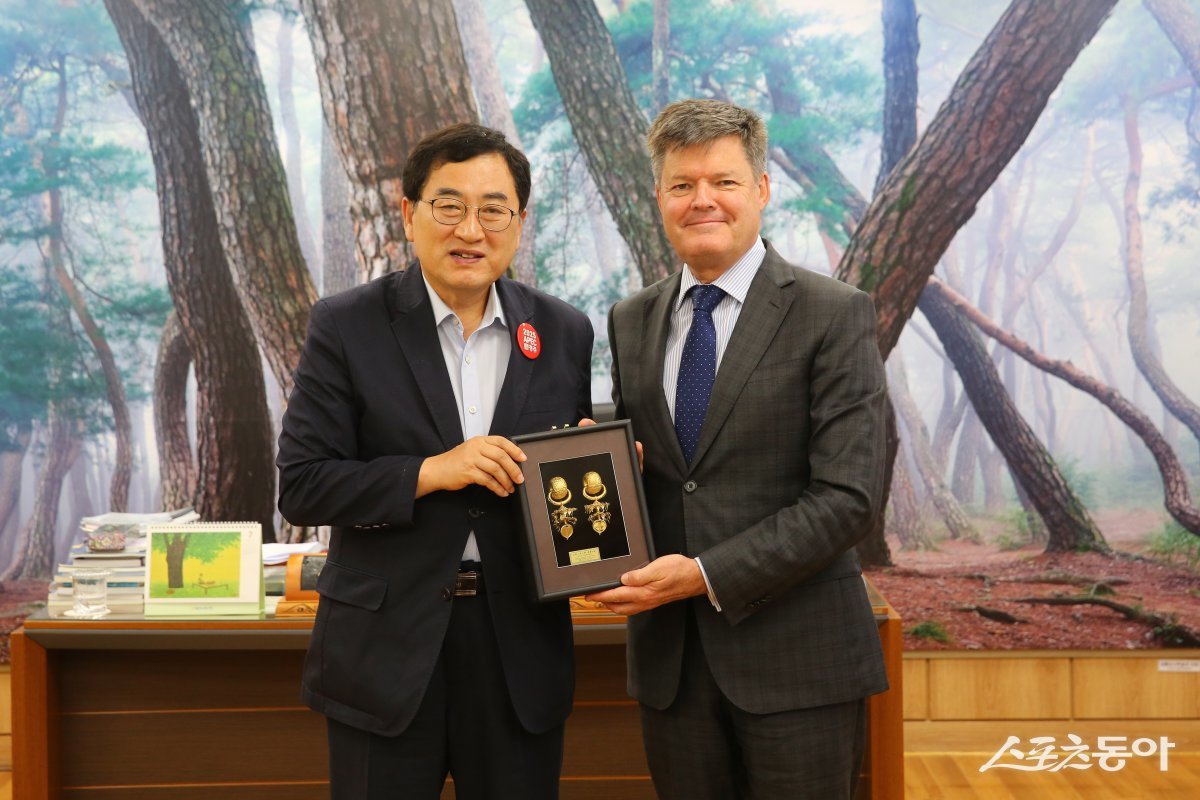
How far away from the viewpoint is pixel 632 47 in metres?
3.76

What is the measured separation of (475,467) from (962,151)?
9.56ft

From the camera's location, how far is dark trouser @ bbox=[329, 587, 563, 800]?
1496mm

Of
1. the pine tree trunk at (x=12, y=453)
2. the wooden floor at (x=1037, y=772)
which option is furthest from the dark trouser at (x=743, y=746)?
the pine tree trunk at (x=12, y=453)

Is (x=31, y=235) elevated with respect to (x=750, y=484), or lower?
elevated

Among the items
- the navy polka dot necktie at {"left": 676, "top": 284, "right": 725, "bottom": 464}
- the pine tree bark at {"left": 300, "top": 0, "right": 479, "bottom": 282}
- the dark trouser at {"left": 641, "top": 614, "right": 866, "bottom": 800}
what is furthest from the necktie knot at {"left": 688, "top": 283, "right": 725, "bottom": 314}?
the pine tree bark at {"left": 300, "top": 0, "right": 479, "bottom": 282}

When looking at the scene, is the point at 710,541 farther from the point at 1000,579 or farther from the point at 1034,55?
the point at 1034,55

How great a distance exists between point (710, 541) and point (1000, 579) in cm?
259

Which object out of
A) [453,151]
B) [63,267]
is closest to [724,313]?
[453,151]

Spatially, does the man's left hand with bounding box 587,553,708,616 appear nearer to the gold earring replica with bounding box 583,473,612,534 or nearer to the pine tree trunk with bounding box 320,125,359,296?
the gold earring replica with bounding box 583,473,612,534

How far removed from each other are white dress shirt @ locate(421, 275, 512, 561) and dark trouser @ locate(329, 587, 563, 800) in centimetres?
13

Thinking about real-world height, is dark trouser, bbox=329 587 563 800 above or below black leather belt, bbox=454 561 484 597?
below

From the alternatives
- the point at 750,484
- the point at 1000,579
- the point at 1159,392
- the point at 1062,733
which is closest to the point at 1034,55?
the point at 1159,392

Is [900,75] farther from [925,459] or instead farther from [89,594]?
[89,594]

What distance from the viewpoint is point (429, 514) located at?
1.51 meters
